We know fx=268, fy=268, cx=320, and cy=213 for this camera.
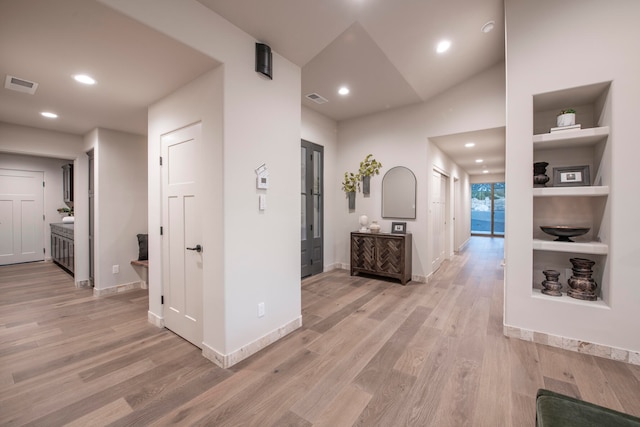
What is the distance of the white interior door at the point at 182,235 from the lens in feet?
8.13

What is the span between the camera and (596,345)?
7.72 feet

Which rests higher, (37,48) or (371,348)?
(37,48)

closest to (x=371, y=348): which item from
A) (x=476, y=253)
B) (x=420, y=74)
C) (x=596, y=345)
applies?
(x=596, y=345)

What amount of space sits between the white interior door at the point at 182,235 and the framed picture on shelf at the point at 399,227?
11.2 feet

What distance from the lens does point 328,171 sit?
536cm

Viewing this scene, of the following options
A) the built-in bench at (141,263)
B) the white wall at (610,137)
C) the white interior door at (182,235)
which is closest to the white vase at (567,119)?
the white wall at (610,137)

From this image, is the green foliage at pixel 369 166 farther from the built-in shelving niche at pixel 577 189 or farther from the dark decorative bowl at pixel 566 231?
the dark decorative bowl at pixel 566 231

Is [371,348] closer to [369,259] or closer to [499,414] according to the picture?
[499,414]

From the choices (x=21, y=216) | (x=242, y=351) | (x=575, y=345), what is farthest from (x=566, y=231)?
(x=21, y=216)

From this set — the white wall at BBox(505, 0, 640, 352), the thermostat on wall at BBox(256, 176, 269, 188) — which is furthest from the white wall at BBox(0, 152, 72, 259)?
the white wall at BBox(505, 0, 640, 352)

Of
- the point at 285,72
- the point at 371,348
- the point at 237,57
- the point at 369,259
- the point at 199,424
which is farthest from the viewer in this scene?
the point at 369,259

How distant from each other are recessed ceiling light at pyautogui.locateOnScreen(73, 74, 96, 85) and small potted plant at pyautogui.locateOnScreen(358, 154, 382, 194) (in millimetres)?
3987

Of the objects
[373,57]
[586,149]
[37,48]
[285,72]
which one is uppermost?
[373,57]

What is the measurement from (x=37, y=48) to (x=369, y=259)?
15.0ft
